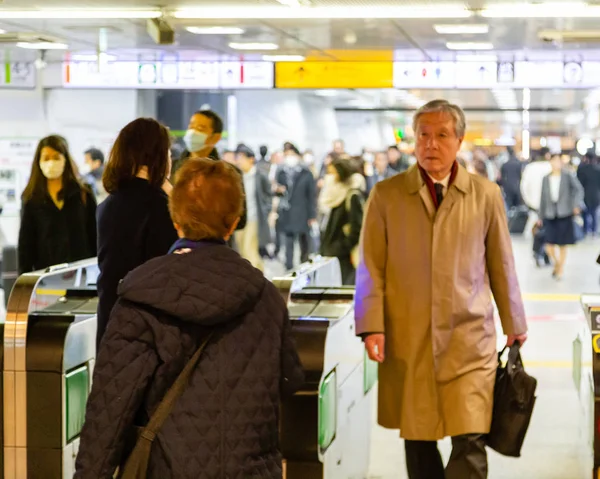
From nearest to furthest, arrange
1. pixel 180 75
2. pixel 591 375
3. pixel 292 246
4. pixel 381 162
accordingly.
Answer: pixel 591 375, pixel 180 75, pixel 292 246, pixel 381 162

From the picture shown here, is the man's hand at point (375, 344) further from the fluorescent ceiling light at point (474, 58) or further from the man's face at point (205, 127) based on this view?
the fluorescent ceiling light at point (474, 58)

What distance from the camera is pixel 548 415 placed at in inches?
276

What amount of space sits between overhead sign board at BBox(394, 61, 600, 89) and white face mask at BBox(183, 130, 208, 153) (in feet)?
24.5

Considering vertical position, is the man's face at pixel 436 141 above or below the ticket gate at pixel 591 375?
above

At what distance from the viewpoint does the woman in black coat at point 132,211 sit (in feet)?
13.2

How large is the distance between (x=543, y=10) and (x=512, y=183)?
16322 mm

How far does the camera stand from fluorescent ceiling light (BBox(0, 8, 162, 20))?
8148 millimetres

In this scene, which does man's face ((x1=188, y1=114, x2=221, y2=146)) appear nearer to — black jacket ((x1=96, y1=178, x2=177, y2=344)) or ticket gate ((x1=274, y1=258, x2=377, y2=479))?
ticket gate ((x1=274, y1=258, x2=377, y2=479))

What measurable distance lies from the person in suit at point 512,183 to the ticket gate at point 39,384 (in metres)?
19.3

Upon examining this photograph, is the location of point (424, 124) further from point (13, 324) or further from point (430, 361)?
point (13, 324)

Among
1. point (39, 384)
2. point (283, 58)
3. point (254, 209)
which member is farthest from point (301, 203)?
point (39, 384)

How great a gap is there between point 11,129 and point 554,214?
24.1 ft

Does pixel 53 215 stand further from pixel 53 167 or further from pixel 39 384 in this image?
pixel 39 384

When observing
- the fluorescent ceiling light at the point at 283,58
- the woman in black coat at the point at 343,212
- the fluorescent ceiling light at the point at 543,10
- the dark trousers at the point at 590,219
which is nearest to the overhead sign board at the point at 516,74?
the fluorescent ceiling light at the point at 283,58
